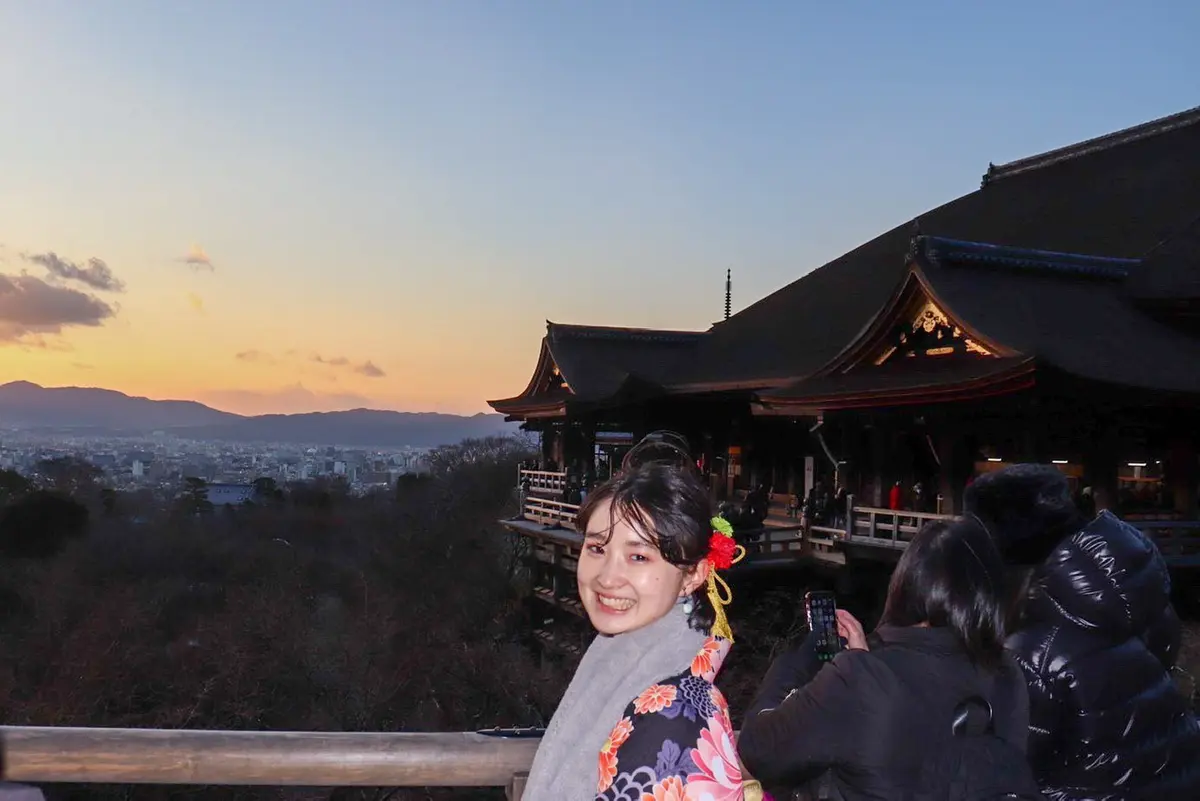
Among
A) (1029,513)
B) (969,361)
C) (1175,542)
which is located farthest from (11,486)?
(1029,513)

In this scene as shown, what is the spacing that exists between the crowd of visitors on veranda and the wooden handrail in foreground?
81 centimetres

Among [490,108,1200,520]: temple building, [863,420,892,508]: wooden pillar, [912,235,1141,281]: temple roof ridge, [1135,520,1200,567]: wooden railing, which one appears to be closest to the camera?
[1135,520,1200,567]: wooden railing

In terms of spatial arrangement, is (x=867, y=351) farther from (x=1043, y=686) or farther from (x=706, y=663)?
(x=706, y=663)

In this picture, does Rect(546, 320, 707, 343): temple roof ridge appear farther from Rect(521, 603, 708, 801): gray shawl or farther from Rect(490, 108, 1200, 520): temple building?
Rect(521, 603, 708, 801): gray shawl

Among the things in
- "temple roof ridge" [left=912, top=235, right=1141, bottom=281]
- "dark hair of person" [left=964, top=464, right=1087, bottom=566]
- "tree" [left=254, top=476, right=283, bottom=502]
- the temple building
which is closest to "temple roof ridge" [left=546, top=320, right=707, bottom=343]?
the temple building

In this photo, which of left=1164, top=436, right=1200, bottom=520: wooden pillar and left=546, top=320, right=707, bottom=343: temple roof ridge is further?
left=546, top=320, right=707, bottom=343: temple roof ridge

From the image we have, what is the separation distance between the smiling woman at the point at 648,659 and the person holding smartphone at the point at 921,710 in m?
0.20

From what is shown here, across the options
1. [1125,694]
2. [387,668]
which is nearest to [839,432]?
[387,668]

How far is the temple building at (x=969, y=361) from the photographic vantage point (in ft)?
32.0

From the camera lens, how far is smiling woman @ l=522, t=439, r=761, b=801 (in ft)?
5.02

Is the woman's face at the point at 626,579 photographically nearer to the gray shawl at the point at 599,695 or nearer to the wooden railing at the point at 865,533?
the gray shawl at the point at 599,695

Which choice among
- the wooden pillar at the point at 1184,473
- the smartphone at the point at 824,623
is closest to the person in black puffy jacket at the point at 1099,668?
the smartphone at the point at 824,623

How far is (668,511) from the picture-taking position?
185 centimetres

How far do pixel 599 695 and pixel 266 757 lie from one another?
4.39 feet
